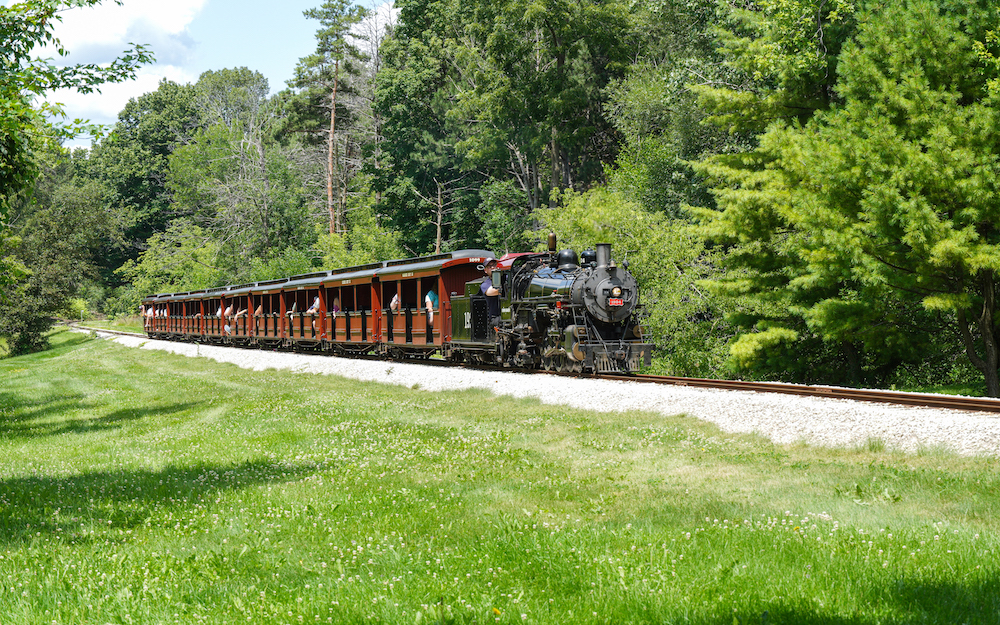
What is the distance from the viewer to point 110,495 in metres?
9.98

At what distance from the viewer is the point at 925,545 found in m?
6.61

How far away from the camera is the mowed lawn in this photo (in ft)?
18.3

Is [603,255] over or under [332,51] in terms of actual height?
under

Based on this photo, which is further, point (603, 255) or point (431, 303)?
point (431, 303)

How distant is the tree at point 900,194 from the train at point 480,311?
13.9ft

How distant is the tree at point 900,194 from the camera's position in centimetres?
1812

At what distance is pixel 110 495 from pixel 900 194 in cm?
1682

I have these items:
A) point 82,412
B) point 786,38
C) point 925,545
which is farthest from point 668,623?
point 786,38

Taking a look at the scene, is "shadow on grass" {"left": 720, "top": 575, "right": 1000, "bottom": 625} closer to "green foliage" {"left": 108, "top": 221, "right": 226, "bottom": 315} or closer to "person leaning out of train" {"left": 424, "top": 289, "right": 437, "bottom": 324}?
"person leaning out of train" {"left": 424, "top": 289, "right": 437, "bottom": 324}

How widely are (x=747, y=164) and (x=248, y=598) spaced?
22.0 meters

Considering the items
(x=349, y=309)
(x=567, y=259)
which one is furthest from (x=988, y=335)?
(x=349, y=309)

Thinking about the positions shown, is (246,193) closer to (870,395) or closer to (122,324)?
(122,324)

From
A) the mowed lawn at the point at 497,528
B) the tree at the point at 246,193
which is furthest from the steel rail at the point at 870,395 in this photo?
the tree at the point at 246,193

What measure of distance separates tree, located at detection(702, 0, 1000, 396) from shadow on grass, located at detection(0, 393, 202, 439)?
52.0 feet
